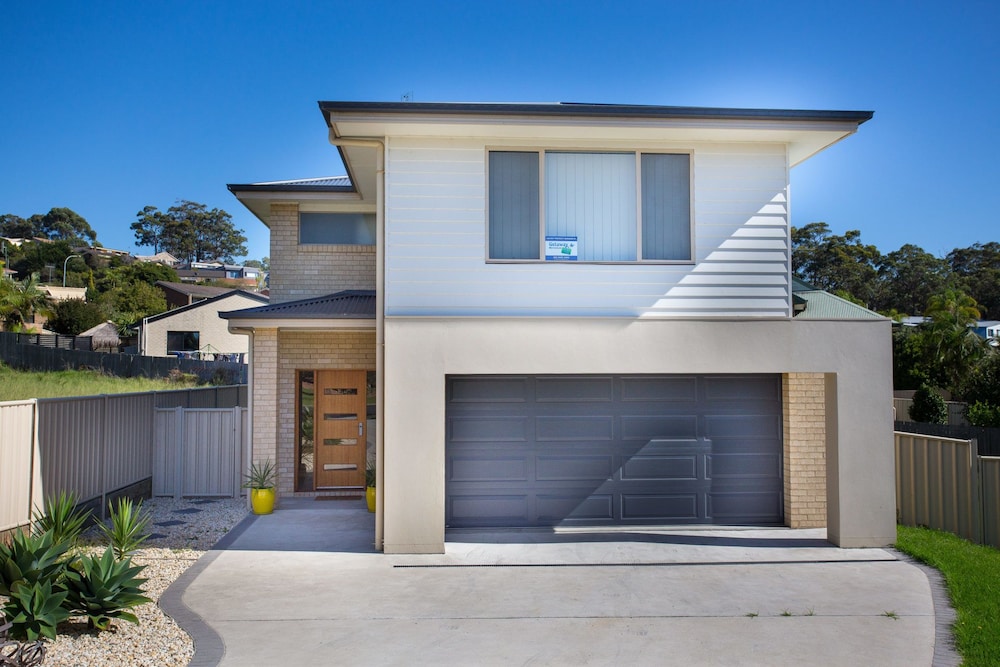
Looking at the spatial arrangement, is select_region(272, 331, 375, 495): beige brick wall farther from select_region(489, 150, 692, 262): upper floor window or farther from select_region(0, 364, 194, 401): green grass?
select_region(0, 364, 194, 401): green grass

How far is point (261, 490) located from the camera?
11445 mm

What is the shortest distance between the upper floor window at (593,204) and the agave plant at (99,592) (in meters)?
5.38

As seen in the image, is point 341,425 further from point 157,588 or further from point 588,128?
point 588,128

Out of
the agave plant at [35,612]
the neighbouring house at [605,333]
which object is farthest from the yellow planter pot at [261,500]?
the agave plant at [35,612]

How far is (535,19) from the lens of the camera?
18.2 meters

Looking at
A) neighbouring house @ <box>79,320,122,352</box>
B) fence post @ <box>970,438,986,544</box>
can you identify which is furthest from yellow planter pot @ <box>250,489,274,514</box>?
neighbouring house @ <box>79,320,122,352</box>

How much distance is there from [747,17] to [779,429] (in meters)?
10.1

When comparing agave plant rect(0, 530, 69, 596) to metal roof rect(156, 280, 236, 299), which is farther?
metal roof rect(156, 280, 236, 299)

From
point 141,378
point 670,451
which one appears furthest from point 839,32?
point 141,378

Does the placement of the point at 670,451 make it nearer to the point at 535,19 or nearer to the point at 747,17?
the point at 747,17

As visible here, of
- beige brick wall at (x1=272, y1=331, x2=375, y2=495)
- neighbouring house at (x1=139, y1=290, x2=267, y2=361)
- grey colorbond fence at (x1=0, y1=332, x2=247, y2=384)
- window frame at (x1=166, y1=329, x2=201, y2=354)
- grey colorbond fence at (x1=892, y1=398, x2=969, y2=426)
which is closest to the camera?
beige brick wall at (x1=272, y1=331, x2=375, y2=495)

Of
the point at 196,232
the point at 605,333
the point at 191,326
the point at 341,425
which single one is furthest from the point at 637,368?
the point at 196,232

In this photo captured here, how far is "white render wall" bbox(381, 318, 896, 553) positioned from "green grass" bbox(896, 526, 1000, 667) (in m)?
0.59

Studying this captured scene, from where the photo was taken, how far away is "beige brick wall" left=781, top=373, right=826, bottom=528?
404 inches
